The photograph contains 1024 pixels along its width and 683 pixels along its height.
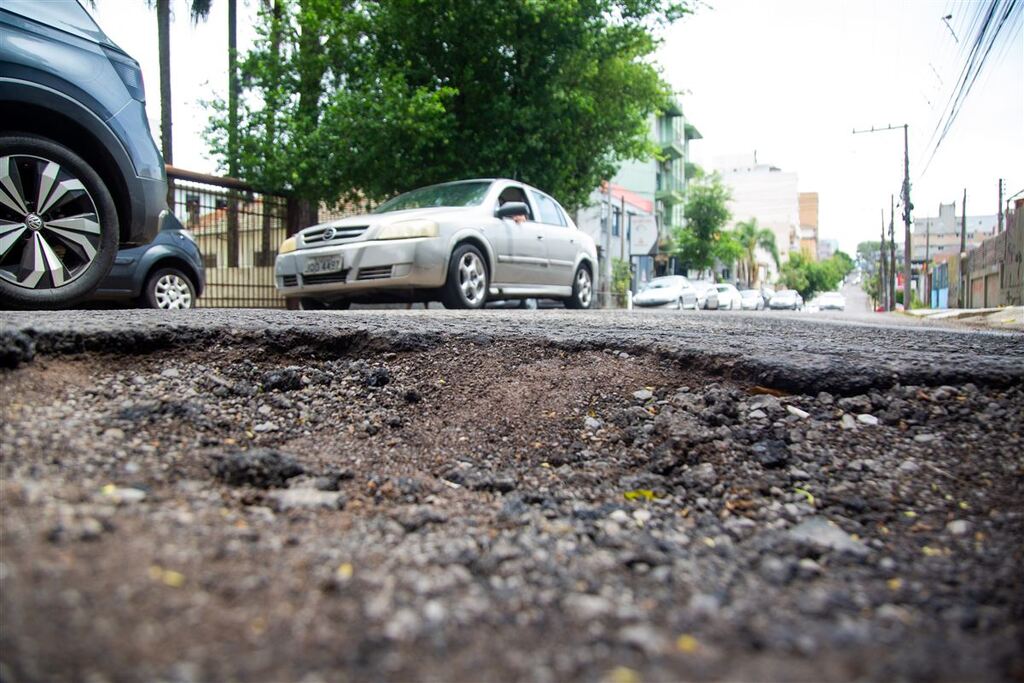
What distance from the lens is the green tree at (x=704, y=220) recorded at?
1543 inches

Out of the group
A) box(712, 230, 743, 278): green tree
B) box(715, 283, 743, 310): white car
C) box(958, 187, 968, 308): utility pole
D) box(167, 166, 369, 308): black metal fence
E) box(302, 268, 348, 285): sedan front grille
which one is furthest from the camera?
box(712, 230, 743, 278): green tree

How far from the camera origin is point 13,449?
1.65 meters

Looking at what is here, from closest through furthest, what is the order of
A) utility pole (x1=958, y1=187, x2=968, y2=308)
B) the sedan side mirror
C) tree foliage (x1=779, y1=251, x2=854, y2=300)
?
the sedan side mirror → utility pole (x1=958, y1=187, x2=968, y2=308) → tree foliage (x1=779, y1=251, x2=854, y2=300)

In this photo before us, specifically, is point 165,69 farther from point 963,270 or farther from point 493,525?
point 963,270

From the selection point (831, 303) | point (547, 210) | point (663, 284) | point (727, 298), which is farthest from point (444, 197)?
point (831, 303)

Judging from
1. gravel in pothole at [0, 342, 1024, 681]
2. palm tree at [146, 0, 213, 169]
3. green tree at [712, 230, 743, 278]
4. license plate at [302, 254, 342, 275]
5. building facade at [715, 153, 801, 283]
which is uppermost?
building facade at [715, 153, 801, 283]

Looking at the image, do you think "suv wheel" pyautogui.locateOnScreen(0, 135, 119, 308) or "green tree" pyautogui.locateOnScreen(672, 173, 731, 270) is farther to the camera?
"green tree" pyautogui.locateOnScreen(672, 173, 731, 270)

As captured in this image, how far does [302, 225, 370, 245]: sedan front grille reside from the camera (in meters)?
7.18

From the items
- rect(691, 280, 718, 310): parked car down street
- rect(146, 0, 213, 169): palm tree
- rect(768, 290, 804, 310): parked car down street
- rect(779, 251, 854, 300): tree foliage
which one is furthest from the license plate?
rect(779, 251, 854, 300): tree foliage

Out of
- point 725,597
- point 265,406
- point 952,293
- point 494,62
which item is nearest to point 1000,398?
point 725,597

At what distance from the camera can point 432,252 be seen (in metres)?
7.01

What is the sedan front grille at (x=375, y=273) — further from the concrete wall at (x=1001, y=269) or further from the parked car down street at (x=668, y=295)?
the parked car down street at (x=668, y=295)

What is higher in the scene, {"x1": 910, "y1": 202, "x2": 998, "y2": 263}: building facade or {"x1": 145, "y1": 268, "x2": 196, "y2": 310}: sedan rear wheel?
{"x1": 910, "y1": 202, "x2": 998, "y2": 263}: building facade

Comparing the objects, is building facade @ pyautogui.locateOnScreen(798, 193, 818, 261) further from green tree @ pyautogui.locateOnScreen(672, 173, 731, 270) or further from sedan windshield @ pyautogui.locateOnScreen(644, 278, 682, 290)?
sedan windshield @ pyautogui.locateOnScreen(644, 278, 682, 290)
